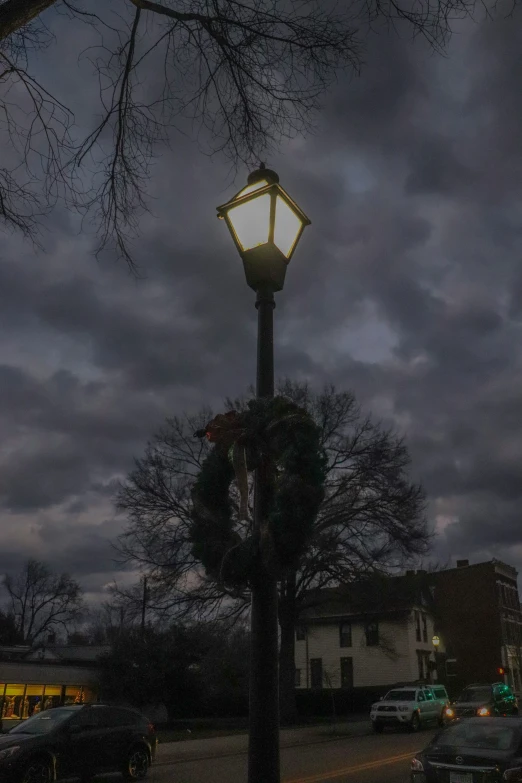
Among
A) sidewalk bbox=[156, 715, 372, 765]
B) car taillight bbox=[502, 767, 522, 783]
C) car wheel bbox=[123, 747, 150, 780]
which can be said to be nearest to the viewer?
car taillight bbox=[502, 767, 522, 783]

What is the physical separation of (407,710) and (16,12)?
2784 centimetres

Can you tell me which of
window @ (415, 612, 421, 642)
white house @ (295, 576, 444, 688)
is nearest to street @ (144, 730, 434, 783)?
white house @ (295, 576, 444, 688)

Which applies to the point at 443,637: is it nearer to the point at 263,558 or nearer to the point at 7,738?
the point at 7,738

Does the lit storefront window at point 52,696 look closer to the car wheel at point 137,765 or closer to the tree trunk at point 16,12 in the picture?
the car wheel at point 137,765

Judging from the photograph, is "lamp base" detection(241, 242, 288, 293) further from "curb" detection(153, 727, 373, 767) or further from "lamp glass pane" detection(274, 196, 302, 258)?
"curb" detection(153, 727, 373, 767)

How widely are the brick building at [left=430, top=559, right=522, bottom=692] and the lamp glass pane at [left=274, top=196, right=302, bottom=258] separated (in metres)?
59.4

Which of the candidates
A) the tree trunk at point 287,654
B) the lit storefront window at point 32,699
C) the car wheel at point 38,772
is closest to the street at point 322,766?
the car wheel at point 38,772

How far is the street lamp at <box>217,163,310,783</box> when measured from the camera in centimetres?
370

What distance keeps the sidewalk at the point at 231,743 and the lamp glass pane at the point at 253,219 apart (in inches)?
660

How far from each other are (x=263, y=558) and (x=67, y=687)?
32.9 metres

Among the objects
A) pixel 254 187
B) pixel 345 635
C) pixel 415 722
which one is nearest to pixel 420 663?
pixel 345 635

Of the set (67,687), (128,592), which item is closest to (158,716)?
(67,687)

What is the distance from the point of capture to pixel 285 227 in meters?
4.85

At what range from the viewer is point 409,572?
3644 cm
